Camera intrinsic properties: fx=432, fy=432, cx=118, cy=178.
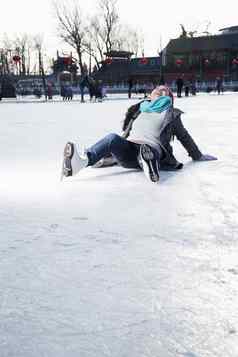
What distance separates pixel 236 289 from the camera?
4.64ft

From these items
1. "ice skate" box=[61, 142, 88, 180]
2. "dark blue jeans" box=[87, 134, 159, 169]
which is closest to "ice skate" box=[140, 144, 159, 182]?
"dark blue jeans" box=[87, 134, 159, 169]

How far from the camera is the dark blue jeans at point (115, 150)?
346 centimetres

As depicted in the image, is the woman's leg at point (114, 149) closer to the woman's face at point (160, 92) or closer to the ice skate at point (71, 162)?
the ice skate at point (71, 162)

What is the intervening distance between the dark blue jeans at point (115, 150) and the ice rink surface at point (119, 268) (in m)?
0.28

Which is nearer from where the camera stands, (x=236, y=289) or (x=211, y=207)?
(x=236, y=289)

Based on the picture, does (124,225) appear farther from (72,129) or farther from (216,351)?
(72,129)

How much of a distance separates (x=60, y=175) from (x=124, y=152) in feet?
1.86

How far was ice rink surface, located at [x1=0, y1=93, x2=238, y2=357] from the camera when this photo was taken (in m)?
1.14

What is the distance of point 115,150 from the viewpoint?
349 centimetres

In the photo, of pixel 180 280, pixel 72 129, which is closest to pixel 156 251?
pixel 180 280

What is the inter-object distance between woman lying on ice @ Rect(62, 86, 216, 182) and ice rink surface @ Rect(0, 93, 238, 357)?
184 millimetres

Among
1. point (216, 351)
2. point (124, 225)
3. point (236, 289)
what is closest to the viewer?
point (216, 351)

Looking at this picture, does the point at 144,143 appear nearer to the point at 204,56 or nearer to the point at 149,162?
the point at 149,162

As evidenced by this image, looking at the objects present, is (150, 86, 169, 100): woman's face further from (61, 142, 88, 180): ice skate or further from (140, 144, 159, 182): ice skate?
(61, 142, 88, 180): ice skate
